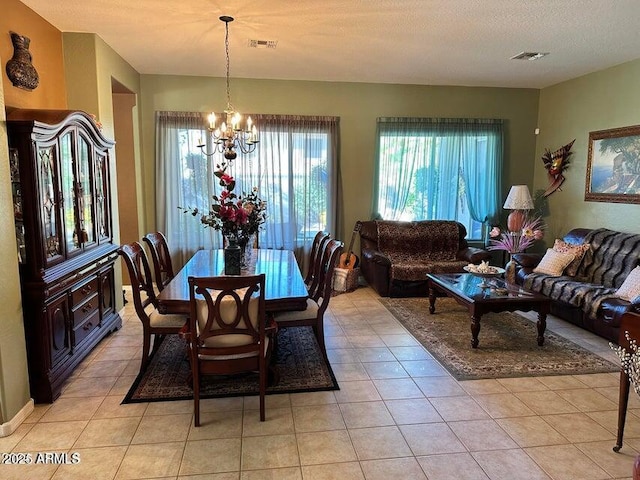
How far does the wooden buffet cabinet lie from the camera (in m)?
2.68

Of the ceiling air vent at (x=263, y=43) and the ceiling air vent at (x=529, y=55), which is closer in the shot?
the ceiling air vent at (x=263, y=43)

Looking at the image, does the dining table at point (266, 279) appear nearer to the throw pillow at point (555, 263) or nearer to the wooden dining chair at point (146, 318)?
the wooden dining chair at point (146, 318)

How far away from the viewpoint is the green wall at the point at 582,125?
15.9 feet

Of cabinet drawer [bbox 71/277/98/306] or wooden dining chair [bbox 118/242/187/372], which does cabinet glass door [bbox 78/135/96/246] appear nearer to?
cabinet drawer [bbox 71/277/98/306]

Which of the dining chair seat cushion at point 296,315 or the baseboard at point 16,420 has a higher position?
the dining chair seat cushion at point 296,315

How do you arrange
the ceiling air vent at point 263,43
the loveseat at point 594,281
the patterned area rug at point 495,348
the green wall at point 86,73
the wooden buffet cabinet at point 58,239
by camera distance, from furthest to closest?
1. the ceiling air vent at point 263,43
2. the green wall at point 86,73
3. the loveseat at point 594,281
4. the patterned area rug at point 495,348
5. the wooden buffet cabinet at point 58,239

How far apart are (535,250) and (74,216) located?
20.0 feet

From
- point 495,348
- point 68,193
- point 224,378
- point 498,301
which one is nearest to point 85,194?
point 68,193

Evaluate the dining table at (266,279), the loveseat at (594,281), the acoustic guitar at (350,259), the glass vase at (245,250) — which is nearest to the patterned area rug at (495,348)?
the loveseat at (594,281)

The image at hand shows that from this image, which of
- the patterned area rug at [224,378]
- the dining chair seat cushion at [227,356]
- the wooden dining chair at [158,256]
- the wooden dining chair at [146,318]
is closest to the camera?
the dining chair seat cushion at [227,356]

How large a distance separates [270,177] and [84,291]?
9.88 ft

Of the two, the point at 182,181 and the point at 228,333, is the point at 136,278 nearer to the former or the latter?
the point at 228,333

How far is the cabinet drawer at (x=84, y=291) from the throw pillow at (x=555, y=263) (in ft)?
15.2

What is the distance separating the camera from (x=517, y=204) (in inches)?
225
